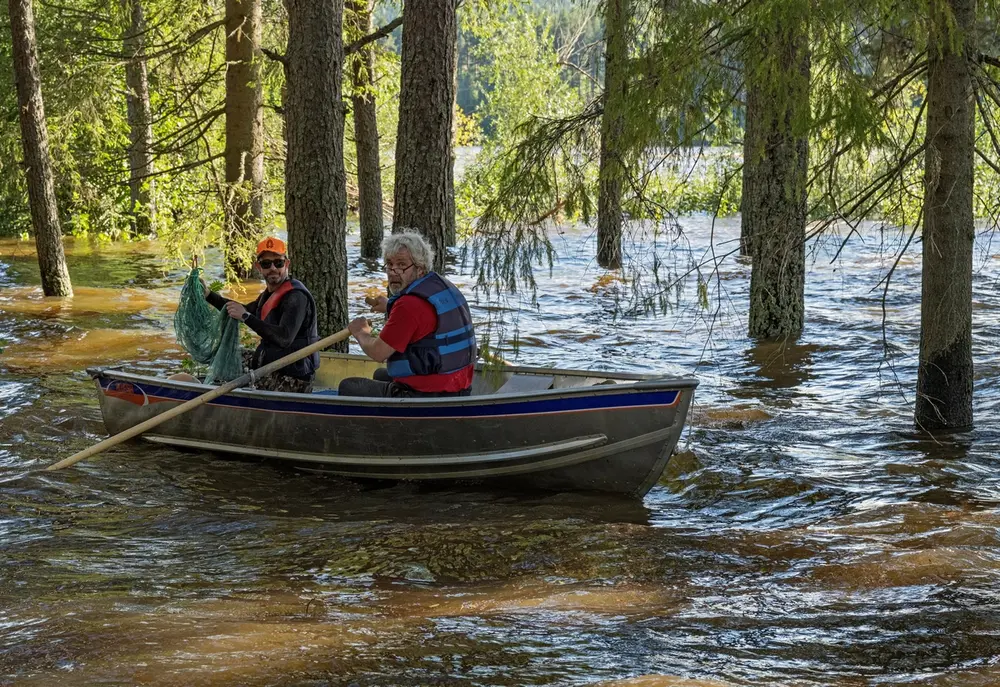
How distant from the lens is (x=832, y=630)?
461 cm

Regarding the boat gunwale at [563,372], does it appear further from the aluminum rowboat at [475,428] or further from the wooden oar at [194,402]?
the wooden oar at [194,402]

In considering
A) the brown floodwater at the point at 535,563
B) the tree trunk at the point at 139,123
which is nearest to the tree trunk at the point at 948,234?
the brown floodwater at the point at 535,563

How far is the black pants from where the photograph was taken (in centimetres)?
687

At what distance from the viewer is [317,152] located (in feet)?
30.4

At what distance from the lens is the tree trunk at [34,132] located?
→ 13.7 metres

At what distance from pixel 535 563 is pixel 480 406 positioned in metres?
1.31

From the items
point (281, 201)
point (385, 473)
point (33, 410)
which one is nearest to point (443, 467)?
point (385, 473)

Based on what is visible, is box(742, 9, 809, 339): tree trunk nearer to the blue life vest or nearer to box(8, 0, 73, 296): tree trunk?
the blue life vest

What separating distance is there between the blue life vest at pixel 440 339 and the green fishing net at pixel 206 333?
1.60m

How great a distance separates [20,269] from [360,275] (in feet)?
19.9

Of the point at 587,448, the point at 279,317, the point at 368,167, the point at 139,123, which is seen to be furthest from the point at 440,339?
the point at 368,167

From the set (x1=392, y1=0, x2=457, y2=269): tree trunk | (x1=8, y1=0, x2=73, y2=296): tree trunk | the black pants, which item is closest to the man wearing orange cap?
the black pants

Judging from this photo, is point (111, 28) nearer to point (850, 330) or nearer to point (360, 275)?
point (360, 275)

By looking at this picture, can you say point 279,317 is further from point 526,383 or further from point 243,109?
point 243,109
